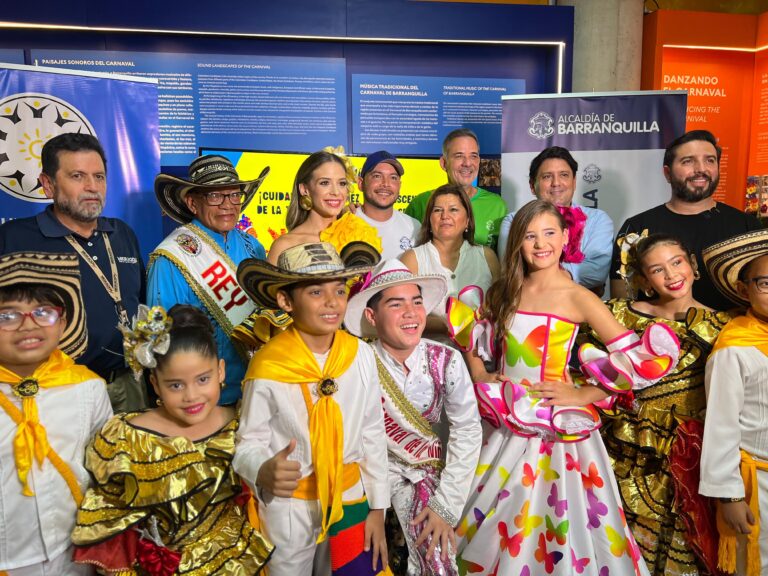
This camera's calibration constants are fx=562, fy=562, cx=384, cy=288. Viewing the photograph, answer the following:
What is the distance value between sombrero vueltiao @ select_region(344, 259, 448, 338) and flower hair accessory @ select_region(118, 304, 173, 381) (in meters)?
0.85

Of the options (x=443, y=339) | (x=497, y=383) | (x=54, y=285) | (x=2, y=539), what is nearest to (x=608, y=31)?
(x=443, y=339)

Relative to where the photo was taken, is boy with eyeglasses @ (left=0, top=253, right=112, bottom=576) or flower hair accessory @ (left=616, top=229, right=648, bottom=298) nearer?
boy with eyeglasses @ (left=0, top=253, right=112, bottom=576)

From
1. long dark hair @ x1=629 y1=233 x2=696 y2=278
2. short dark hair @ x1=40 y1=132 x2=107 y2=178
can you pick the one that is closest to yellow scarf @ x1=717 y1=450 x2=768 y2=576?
long dark hair @ x1=629 y1=233 x2=696 y2=278

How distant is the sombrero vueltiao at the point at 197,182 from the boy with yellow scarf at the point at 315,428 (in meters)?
0.99

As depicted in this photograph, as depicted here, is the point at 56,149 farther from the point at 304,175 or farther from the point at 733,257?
the point at 733,257

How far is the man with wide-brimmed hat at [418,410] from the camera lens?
2438mm

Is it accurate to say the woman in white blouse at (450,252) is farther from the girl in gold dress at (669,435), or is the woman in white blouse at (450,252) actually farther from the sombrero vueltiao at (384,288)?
the girl in gold dress at (669,435)

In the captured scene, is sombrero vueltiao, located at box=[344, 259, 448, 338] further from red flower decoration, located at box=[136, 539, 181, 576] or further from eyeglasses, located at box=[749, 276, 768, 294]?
eyeglasses, located at box=[749, 276, 768, 294]

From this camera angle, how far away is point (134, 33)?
5.61m

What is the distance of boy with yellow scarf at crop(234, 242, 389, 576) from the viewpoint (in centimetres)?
214

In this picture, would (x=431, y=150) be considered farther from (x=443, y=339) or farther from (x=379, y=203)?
(x=443, y=339)

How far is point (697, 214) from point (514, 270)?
158 cm

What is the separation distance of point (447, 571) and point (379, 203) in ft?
7.85

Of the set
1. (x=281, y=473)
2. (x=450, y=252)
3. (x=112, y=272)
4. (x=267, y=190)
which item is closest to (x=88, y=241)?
(x=112, y=272)
